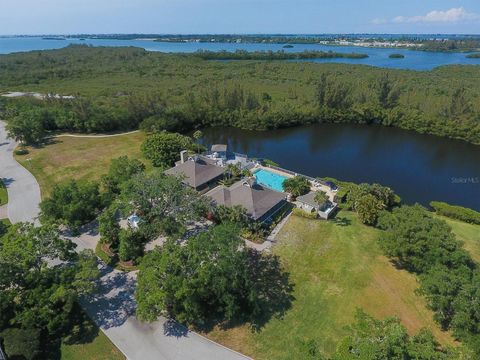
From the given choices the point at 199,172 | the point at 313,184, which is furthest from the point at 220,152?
the point at 313,184

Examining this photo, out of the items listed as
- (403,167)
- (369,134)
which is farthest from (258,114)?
(403,167)

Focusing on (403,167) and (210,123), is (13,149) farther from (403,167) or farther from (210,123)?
(403,167)

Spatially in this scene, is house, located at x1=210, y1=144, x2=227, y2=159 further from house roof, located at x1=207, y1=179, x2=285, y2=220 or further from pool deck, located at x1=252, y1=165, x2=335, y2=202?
house roof, located at x1=207, y1=179, x2=285, y2=220

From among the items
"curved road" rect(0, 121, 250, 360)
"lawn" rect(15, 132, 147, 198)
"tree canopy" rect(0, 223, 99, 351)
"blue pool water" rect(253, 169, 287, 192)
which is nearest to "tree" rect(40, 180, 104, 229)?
"curved road" rect(0, 121, 250, 360)

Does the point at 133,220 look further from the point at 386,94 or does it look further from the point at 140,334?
the point at 386,94

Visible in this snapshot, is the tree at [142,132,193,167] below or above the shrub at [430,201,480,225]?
above
